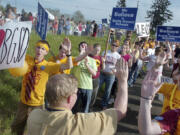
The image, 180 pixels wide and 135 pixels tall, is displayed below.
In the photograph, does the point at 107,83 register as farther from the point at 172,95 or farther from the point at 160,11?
the point at 160,11

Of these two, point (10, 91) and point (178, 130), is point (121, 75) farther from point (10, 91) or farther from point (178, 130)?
point (10, 91)

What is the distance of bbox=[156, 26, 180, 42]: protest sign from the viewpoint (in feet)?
23.2

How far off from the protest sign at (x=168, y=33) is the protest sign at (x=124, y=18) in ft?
5.59

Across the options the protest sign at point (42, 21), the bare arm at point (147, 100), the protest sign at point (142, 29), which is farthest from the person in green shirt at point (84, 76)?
the protest sign at point (142, 29)

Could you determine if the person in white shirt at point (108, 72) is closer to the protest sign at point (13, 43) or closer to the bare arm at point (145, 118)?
the protest sign at point (13, 43)

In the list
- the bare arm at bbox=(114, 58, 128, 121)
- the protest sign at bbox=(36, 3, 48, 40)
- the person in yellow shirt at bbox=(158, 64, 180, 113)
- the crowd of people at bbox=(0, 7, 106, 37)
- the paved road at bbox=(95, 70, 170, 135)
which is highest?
the crowd of people at bbox=(0, 7, 106, 37)

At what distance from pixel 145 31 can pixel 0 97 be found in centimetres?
715

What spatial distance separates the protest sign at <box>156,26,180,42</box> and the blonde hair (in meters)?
6.21

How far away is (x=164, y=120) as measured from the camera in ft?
6.42

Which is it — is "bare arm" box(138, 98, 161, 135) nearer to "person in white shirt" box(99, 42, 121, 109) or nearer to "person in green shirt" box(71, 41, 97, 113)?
"person in green shirt" box(71, 41, 97, 113)

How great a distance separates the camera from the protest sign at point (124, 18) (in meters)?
6.19

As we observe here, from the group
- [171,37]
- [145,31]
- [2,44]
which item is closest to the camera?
[2,44]

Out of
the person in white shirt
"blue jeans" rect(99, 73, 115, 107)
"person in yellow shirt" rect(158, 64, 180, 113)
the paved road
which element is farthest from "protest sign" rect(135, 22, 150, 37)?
"person in yellow shirt" rect(158, 64, 180, 113)

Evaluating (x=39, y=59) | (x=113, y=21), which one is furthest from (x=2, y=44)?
(x=113, y=21)
